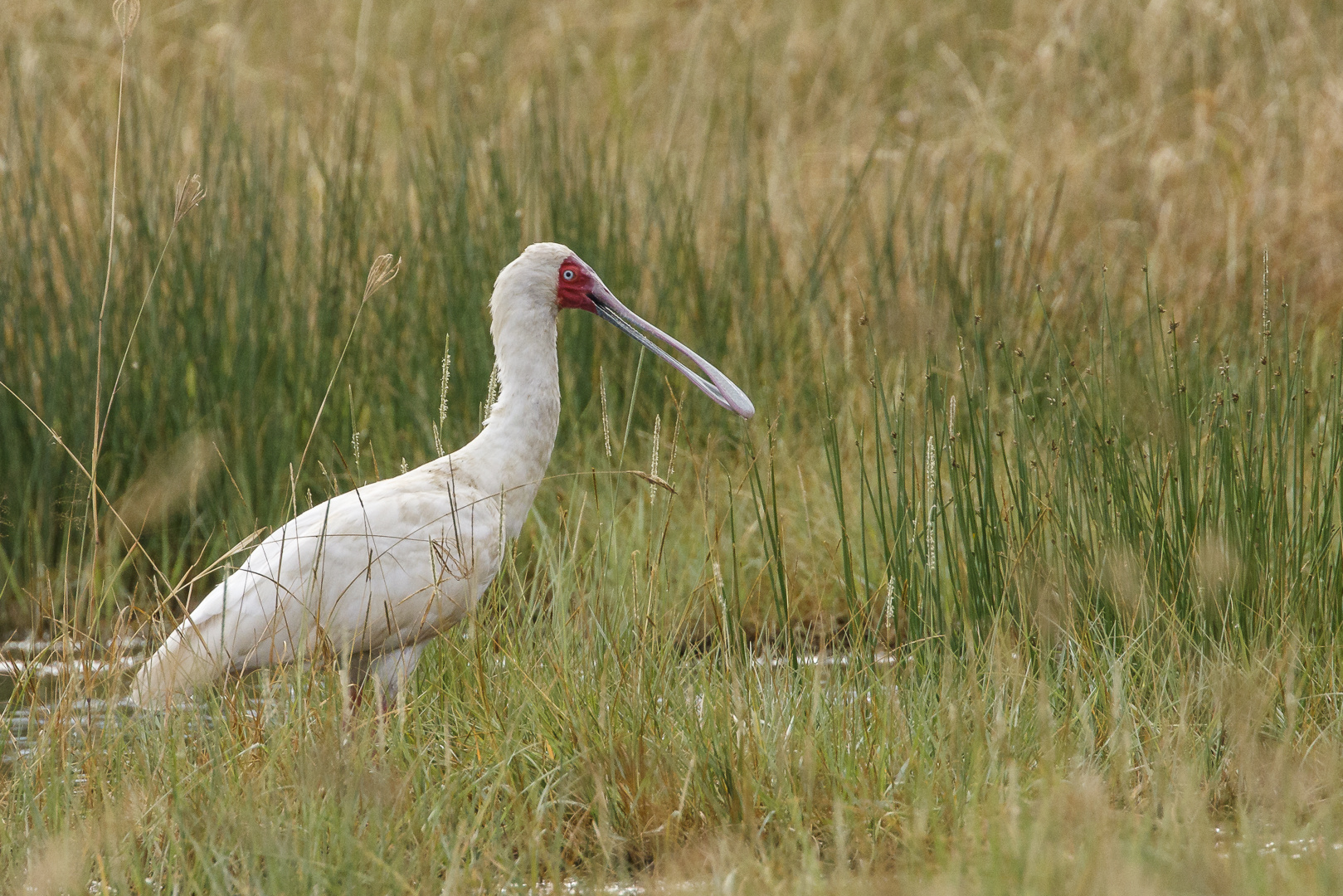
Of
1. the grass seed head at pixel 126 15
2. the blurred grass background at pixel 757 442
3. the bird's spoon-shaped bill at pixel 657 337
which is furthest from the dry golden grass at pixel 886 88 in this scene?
the grass seed head at pixel 126 15

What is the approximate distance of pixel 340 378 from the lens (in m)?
6.58

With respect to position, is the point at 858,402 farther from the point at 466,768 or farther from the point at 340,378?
the point at 466,768

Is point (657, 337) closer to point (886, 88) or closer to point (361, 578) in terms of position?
point (361, 578)

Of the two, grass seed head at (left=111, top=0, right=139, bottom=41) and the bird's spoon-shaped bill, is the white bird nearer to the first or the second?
the bird's spoon-shaped bill

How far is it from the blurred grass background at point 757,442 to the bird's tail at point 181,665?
10 centimetres

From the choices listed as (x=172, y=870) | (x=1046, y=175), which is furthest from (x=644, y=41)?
(x=172, y=870)

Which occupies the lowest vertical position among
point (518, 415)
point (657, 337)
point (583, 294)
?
point (518, 415)

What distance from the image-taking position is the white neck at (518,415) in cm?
448

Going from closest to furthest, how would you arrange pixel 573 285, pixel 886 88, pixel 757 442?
pixel 573 285
pixel 757 442
pixel 886 88

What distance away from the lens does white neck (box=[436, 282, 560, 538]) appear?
14.7ft

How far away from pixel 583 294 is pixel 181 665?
1528 millimetres

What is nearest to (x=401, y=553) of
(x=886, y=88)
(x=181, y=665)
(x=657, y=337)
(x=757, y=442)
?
(x=181, y=665)

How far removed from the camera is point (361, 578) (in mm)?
4301

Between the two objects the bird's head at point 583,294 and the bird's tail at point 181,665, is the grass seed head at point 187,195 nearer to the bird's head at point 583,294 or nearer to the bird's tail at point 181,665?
the bird's tail at point 181,665
